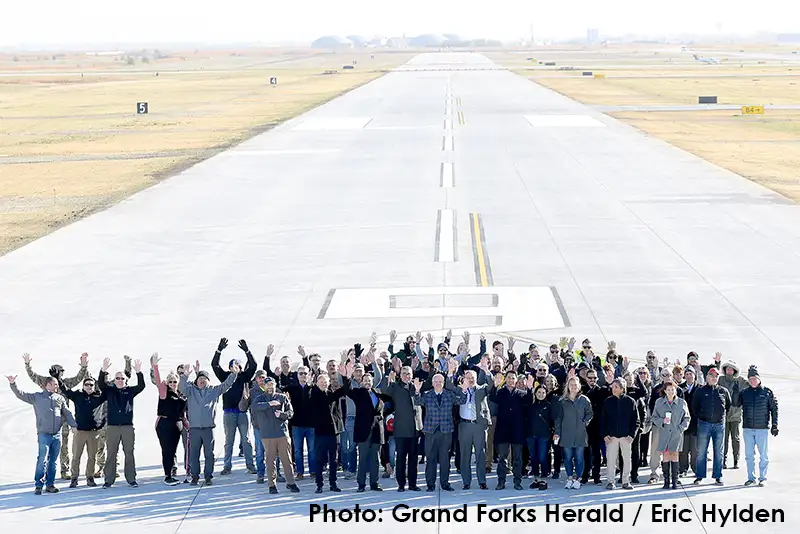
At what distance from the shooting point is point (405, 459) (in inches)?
628

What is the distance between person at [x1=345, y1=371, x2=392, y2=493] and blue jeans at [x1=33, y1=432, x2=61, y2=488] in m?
3.92

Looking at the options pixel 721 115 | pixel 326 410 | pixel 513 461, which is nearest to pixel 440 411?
pixel 513 461

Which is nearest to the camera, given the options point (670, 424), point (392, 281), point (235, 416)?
point (670, 424)

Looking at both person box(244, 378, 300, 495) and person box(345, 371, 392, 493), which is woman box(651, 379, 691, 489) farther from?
person box(244, 378, 300, 495)

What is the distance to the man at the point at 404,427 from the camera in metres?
15.9

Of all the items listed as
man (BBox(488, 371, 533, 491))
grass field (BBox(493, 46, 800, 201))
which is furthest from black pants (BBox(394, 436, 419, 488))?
grass field (BBox(493, 46, 800, 201))

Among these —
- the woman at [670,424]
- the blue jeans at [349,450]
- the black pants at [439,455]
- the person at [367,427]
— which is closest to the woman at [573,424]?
the woman at [670,424]

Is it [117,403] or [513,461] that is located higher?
[117,403]

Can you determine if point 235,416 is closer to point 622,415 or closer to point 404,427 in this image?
point 404,427

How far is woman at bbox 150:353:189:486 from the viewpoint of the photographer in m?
16.3

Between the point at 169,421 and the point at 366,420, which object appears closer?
the point at 366,420

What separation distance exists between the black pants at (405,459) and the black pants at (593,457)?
7.26ft

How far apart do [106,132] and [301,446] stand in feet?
215

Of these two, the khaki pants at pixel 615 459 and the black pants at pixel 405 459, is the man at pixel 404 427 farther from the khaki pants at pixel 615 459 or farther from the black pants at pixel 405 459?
the khaki pants at pixel 615 459
